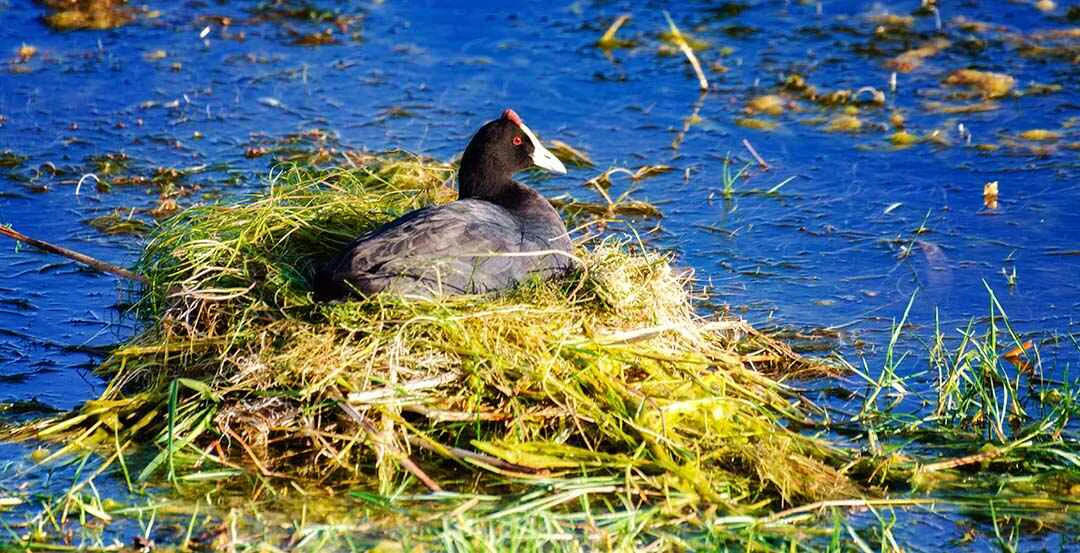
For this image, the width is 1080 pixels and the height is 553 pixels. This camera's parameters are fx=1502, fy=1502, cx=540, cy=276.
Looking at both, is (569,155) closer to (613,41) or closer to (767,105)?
(767,105)

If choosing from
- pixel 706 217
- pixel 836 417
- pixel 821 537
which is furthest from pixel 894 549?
pixel 706 217

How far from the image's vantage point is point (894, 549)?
3.75m

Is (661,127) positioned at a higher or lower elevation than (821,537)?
lower

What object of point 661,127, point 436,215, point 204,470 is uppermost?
point 436,215

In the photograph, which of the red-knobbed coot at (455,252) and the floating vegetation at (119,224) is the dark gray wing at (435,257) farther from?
the floating vegetation at (119,224)

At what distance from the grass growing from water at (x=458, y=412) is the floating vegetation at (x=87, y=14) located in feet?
16.8

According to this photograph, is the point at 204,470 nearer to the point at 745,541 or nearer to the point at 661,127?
the point at 745,541

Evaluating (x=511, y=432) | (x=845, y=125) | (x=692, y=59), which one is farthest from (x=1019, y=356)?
(x=692, y=59)

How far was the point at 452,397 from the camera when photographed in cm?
435

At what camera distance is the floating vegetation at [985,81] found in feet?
26.0

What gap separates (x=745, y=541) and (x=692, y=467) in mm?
367

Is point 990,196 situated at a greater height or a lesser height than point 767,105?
greater

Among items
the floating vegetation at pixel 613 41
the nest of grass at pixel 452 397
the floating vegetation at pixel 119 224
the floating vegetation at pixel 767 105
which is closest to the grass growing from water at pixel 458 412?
the nest of grass at pixel 452 397

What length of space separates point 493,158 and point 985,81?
3556mm
